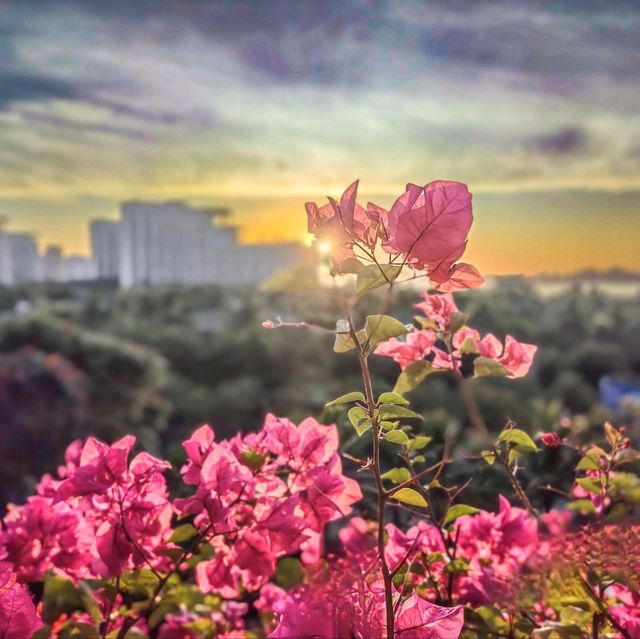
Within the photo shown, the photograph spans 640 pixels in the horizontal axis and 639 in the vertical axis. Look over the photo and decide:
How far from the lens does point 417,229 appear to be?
0.27 metres

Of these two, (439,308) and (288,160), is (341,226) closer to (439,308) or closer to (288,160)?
(439,308)

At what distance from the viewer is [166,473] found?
1.72 ft

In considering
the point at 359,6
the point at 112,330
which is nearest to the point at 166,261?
the point at 112,330

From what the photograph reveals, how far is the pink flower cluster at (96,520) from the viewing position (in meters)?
0.33

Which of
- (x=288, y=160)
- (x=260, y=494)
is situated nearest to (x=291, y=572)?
(x=260, y=494)

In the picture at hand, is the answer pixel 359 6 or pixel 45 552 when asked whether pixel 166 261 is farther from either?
pixel 45 552

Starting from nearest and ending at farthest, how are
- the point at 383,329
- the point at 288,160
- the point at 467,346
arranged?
1. the point at 383,329
2. the point at 467,346
3. the point at 288,160

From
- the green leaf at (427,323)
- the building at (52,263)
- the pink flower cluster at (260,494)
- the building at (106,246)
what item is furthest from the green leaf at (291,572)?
the building at (52,263)

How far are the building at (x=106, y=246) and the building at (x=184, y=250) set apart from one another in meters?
0.06

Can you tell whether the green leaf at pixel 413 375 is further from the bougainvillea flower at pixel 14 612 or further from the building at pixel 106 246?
the building at pixel 106 246

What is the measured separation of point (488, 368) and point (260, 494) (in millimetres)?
118

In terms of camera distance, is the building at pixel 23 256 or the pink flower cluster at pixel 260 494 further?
the building at pixel 23 256

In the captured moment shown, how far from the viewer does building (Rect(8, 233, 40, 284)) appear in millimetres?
6656

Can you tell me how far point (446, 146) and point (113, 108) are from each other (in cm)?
250
